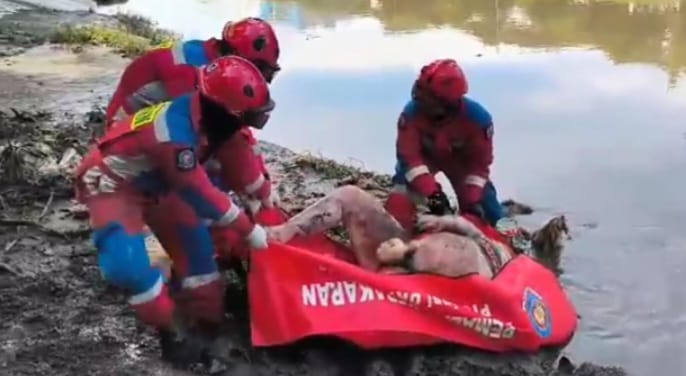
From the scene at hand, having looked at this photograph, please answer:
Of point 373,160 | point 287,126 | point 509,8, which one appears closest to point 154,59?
point 373,160

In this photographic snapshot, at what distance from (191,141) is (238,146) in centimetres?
89

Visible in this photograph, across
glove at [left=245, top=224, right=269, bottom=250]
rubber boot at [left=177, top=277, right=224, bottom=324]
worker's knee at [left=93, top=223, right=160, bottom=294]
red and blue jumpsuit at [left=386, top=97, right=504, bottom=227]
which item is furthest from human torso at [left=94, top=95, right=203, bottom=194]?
red and blue jumpsuit at [left=386, top=97, right=504, bottom=227]

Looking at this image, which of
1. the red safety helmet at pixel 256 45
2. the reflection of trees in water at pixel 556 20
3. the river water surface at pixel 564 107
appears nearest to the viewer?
the red safety helmet at pixel 256 45

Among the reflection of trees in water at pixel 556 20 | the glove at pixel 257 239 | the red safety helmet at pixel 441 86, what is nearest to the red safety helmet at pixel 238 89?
the glove at pixel 257 239

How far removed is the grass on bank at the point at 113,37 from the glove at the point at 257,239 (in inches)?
302

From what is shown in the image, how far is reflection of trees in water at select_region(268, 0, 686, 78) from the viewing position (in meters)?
13.2

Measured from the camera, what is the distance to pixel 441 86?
5.63 meters

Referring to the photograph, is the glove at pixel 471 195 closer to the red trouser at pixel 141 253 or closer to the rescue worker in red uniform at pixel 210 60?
the rescue worker in red uniform at pixel 210 60

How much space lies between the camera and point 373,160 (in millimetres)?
8516

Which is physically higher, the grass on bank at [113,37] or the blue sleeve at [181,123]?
the blue sleeve at [181,123]

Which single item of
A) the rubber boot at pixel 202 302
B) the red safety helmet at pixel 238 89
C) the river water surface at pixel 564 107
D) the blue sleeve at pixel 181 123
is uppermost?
the red safety helmet at pixel 238 89

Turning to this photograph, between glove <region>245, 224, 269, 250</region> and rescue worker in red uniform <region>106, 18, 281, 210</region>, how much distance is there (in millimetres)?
732

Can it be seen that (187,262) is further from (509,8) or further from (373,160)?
(509,8)

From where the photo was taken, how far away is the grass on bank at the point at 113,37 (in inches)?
480
